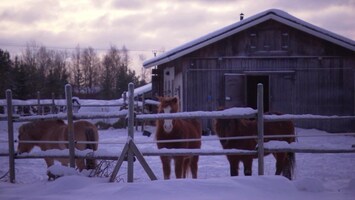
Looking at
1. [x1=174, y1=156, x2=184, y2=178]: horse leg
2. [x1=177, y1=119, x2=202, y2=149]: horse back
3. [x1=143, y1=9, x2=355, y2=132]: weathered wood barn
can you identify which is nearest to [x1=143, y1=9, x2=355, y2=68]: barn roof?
[x1=143, y1=9, x2=355, y2=132]: weathered wood barn

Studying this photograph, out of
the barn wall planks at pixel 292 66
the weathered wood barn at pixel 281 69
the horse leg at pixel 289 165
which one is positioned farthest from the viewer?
the barn wall planks at pixel 292 66

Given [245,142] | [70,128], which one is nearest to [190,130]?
[245,142]

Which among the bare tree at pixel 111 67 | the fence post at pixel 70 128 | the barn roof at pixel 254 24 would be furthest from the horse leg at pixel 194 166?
the bare tree at pixel 111 67

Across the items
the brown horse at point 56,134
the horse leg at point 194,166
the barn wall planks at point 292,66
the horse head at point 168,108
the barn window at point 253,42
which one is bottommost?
the horse leg at point 194,166

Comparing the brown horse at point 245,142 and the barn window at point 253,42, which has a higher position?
the barn window at point 253,42

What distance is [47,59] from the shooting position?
60.0 meters

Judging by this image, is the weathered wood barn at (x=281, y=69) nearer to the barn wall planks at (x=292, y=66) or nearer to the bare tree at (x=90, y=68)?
the barn wall planks at (x=292, y=66)

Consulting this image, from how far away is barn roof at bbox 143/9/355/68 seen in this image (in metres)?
14.3

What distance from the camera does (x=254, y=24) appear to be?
48.1 feet

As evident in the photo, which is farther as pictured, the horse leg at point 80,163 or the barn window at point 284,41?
the barn window at point 284,41

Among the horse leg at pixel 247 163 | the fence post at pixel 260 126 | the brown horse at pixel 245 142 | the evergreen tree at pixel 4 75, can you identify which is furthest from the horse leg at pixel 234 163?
the evergreen tree at pixel 4 75

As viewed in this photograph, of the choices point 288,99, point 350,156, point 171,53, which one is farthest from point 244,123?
point 288,99

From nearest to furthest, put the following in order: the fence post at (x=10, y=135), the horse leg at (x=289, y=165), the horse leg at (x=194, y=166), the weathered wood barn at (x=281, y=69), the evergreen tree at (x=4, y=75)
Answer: the fence post at (x=10, y=135) < the horse leg at (x=289, y=165) < the horse leg at (x=194, y=166) < the weathered wood barn at (x=281, y=69) < the evergreen tree at (x=4, y=75)

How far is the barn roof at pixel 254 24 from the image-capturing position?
1434cm
